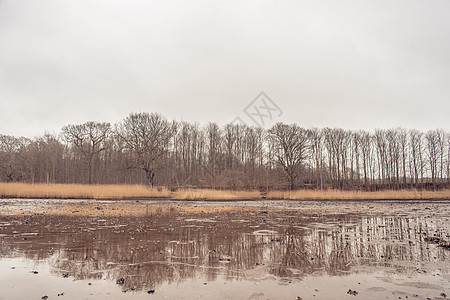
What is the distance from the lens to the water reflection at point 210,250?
228 inches

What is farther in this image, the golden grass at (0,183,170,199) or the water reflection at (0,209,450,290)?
the golden grass at (0,183,170,199)

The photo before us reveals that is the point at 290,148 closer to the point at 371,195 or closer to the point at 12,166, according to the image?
the point at 371,195

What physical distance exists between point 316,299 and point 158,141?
39.4 metres

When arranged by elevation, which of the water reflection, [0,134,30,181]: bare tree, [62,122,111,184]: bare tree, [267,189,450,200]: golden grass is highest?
[62,122,111,184]: bare tree

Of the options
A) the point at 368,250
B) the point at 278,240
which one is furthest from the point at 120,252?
the point at 368,250

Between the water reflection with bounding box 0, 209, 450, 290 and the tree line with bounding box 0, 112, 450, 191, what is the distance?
32.2 meters

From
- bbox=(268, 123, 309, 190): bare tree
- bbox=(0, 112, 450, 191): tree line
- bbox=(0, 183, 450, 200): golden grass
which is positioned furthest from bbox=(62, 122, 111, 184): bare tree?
bbox=(268, 123, 309, 190): bare tree

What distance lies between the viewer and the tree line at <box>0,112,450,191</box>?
47625 millimetres

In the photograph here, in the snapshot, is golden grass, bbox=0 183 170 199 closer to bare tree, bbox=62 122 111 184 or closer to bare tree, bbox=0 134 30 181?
bare tree, bbox=62 122 111 184

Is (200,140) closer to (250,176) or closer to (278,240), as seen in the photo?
(250,176)

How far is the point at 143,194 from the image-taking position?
104 ft

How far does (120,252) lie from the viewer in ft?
23.9

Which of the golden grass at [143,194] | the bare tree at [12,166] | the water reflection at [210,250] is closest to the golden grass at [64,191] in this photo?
the golden grass at [143,194]

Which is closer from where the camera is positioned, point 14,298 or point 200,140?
point 14,298
